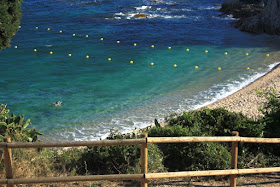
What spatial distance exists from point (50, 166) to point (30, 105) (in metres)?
10.5

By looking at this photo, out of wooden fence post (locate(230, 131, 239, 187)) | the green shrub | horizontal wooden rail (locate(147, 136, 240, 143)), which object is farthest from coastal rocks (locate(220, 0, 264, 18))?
horizontal wooden rail (locate(147, 136, 240, 143))

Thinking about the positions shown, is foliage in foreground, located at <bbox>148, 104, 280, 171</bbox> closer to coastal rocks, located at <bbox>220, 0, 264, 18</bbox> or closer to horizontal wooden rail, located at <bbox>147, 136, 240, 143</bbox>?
horizontal wooden rail, located at <bbox>147, 136, 240, 143</bbox>

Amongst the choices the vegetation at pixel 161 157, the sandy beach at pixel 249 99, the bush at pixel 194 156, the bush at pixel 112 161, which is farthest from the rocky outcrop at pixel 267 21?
the bush at pixel 112 161

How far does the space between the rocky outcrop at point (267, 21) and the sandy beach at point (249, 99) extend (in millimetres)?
10346

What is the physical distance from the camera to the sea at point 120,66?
51.5 ft

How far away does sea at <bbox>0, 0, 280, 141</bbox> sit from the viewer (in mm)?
15711

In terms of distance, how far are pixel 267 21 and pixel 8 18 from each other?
24.8 metres

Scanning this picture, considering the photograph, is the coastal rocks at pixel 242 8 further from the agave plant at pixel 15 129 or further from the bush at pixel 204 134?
the agave plant at pixel 15 129

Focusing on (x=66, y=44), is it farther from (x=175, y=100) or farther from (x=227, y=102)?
(x=227, y=102)

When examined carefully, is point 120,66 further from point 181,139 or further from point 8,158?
point 8,158

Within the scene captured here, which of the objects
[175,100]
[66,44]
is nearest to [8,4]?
[175,100]

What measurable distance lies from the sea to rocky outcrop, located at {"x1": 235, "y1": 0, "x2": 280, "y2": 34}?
0.92 metres

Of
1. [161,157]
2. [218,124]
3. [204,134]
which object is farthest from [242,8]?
[161,157]

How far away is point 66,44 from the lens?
2711cm
